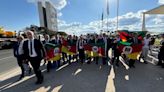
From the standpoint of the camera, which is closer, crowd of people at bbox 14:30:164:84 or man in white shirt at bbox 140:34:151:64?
crowd of people at bbox 14:30:164:84

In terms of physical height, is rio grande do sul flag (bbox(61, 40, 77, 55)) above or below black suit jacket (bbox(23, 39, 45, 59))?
below

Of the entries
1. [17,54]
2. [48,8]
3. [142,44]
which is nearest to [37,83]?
[17,54]

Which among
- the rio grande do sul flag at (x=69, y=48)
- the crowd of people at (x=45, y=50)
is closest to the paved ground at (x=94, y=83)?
the crowd of people at (x=45, y=50)

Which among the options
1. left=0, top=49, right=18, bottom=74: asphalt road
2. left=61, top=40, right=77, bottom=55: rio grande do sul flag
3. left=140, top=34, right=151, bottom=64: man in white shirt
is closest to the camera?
left=0, top=49, right=18, bottom=74: asphalt road

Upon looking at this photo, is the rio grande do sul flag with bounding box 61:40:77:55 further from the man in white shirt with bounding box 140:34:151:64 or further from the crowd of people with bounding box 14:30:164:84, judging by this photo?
the man in white shirt with bounding box 140:34:151:64

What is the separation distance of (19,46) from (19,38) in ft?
1.05

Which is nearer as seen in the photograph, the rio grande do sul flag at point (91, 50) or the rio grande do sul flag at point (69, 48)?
the rio grande do sul flag at point (91, 50)

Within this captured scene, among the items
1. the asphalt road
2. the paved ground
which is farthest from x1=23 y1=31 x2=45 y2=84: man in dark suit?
the asphalt road

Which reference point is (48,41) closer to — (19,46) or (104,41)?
(19,46)

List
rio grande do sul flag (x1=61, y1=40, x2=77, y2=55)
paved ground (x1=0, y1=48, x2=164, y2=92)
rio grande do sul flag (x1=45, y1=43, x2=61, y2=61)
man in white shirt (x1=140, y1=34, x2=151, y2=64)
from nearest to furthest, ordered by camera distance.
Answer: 1. paved ground (x1=0, y1=48, x2=164, y2=92)
2. rio grande do sul flag (x1=45, y1=43, x2=61, y2=61)
3. man in white shirt (x1=140, y1=34, x2=151, y2=64)
4. rio grande do sul flag (x1=61, y1=40, x2=77, y2=55)

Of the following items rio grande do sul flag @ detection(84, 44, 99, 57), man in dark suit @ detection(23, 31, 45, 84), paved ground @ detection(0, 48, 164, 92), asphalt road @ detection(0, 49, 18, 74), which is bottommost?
asphalt road @ detection(0, 49, 18, 74)

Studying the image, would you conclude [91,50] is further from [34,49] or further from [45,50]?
[34,49]

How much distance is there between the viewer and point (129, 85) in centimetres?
686

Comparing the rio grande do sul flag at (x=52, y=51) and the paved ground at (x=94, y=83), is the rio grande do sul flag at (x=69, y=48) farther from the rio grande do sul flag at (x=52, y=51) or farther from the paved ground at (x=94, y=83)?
the paved ground at (x=94, y=83)
